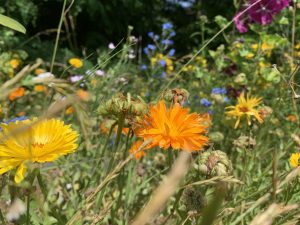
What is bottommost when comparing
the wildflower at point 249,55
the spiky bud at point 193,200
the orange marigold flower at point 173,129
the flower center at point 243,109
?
the wildflower at point 249,55

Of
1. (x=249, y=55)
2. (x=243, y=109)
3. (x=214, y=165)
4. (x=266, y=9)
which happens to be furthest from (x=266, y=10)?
(x=214, y=165)

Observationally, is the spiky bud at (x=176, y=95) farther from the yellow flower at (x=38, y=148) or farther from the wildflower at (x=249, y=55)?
the wildflower at (x=249, y=55)

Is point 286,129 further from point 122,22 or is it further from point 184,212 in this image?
point 122,22

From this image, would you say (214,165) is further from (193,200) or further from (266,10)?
(266,10)

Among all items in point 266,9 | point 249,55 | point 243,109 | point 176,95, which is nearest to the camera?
point 176,95

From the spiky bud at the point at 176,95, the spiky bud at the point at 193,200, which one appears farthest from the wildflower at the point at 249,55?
the spiky bud at the point at 193,200

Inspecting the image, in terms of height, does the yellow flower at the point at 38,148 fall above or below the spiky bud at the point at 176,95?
above

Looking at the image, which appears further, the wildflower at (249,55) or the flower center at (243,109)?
the wildflower at (249,55)

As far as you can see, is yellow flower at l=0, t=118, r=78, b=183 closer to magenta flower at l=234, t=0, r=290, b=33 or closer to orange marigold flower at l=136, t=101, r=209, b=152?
orange marigold flower at l=136, t=101, r=209, b=152

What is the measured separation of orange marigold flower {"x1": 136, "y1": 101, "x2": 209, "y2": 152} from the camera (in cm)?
65

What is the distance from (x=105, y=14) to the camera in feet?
15.3

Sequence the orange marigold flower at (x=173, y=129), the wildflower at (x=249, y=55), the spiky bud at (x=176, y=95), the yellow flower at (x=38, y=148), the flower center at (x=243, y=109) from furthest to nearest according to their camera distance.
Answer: the wildflower at (x=249, y=55), the flower center at (x=243, y=109), the spiky bud at (x=176, y=95), the orange marigold flower at (x=173, y=129), the yellow flower at (x=38, y=148)

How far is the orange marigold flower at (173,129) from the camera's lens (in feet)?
2.13

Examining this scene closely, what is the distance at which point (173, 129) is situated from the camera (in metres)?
0.66
